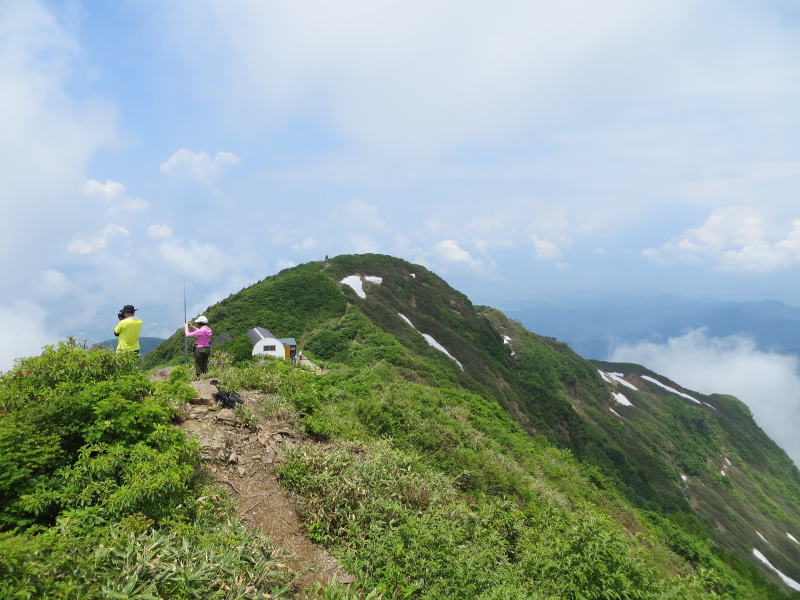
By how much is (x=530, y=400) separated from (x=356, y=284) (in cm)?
2439

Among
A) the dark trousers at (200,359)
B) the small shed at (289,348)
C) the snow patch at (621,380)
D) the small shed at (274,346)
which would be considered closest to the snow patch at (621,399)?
the snow patch at (621,380)

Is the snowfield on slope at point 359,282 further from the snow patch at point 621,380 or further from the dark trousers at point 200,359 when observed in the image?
the snow patch at point 621,380

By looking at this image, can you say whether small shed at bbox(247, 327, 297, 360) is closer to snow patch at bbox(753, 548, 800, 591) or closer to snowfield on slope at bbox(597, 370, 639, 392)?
snow patch at bbox(753, 548, 800, 591)

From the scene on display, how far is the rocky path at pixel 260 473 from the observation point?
6512 mm

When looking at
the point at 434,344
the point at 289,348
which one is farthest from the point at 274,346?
the point at 434,344

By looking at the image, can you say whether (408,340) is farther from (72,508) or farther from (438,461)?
(72,508)

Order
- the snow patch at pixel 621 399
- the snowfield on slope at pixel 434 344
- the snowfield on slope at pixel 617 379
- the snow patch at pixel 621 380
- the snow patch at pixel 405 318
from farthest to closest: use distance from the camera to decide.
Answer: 1. the snow patch at pixel 621 380
2. the snowfield on slope at pixel 617 379
3. the snow patch at pixel 621 399
4. the snow patch at pixel 405 318
5. the snowfield on slope at pixel 434 344

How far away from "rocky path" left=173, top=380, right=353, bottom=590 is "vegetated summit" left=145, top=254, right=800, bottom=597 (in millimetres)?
1674

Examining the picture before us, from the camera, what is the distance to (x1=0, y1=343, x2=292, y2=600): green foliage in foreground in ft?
13.3

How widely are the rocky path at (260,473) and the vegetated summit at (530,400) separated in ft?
5.49

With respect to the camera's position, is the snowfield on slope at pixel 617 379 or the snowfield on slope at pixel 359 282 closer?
the snowfield on slope at pixel 359 282

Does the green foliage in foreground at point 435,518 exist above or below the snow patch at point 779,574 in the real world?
above

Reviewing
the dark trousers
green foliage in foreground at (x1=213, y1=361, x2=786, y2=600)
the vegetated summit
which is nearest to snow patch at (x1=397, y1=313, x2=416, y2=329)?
the vegetated summit

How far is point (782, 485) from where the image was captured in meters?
75.0
